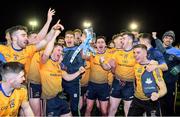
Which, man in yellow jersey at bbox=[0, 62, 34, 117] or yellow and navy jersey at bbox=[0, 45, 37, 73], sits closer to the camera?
man in yellow jersey at bbox=[0, 62, 34, 117]

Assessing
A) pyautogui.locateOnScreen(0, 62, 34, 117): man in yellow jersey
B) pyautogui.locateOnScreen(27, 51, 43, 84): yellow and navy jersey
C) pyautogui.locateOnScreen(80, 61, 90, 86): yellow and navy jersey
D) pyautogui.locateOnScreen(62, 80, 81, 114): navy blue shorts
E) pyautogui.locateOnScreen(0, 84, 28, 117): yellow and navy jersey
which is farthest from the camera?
pyautogui.locateOnScreen(80, 61, 90, 86): yellow and navy jersey

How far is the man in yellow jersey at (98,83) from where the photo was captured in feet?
31.0

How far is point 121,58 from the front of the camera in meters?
8.96

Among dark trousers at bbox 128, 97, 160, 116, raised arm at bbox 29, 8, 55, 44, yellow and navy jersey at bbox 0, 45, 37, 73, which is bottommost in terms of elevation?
dark trousers at bbox 128, 97, 160, 116

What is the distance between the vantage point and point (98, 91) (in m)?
9.56

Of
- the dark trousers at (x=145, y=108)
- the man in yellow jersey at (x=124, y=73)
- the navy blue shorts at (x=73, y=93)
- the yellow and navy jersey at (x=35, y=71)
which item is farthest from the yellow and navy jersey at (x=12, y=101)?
the man in yellow jersey at (x=124, y=73)

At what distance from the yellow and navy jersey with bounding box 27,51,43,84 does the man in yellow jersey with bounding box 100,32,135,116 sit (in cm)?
162

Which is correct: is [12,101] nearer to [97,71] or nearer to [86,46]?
[86,46]

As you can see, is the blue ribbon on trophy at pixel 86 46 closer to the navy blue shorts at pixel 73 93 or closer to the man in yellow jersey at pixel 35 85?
the navy blue shorts at pixel 73 93

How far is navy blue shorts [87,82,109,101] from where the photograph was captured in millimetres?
9555

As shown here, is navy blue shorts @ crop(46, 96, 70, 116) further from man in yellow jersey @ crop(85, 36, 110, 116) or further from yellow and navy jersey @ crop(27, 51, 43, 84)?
man in yellow jersey @ crop(85, 36, 110, 116)

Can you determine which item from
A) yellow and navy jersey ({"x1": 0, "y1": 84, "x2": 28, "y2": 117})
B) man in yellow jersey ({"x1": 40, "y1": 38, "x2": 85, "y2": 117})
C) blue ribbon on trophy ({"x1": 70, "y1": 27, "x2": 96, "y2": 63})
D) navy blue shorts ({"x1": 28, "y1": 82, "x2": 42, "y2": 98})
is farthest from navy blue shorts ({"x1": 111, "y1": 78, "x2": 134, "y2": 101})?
yellow and navy jersey ({"x1": 0, "y1": 84, "x2": 28, "y2": 117})

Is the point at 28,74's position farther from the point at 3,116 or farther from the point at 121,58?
the point at 3,116

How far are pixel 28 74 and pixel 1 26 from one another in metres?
19.7
